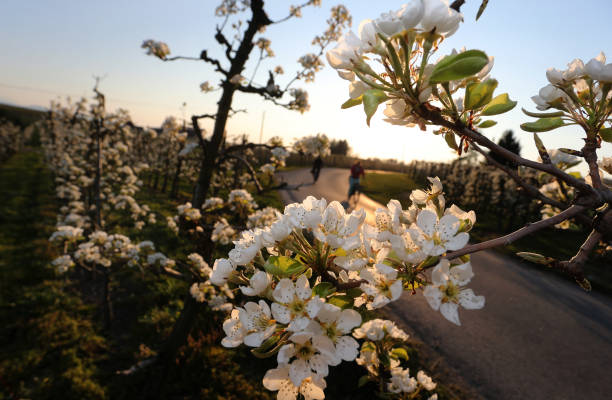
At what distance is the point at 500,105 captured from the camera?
800 mm

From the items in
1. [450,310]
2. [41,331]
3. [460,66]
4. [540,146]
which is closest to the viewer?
[460,66]

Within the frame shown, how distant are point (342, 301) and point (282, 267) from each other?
18 centimetres

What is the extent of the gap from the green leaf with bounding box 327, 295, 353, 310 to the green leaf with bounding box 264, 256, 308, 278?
118mm

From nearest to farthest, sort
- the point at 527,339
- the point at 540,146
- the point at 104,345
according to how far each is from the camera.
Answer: the point at 540,146 < the point at 104,345 < the point at 527,339

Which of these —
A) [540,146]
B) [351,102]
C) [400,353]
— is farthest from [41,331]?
[540,146]

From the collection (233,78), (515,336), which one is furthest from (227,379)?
(515,336)

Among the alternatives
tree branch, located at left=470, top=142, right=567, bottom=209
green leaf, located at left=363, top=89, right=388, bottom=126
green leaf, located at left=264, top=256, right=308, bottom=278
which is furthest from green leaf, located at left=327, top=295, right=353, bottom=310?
tree branch, located at left=470, top=142, right=567, bottom=209

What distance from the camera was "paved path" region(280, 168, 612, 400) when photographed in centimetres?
447

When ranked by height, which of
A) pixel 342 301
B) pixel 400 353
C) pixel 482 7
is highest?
pixel 482 7

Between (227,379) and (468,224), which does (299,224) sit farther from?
(227,379)

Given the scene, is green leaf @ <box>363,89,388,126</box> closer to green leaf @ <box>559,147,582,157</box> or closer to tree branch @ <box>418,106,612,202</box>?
tree branch @ <box>418,106,612,202</box>

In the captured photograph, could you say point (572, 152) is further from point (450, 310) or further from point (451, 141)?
point (450, 310)

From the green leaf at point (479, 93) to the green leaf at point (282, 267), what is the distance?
59cm

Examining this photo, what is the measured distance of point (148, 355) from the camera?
439 cm
